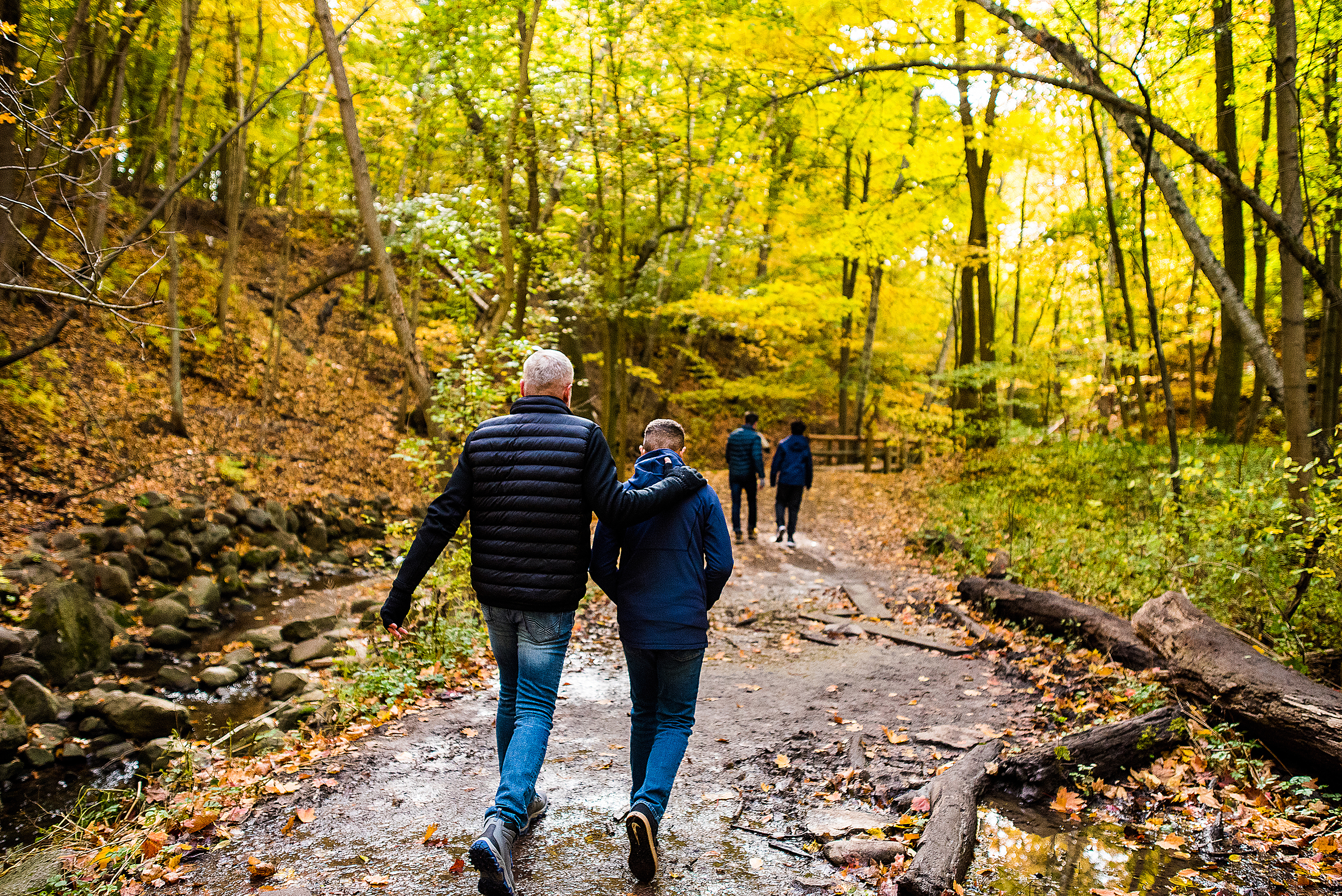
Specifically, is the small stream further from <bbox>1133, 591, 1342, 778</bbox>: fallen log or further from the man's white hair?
<bbox>1133, 591, 1342, 778</bbox>: fallen log

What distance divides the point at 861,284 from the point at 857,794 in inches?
832

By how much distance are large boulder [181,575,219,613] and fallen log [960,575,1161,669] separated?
991 centimetres

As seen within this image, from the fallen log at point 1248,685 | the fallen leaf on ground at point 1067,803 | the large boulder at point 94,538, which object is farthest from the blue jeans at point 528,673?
the large boulder at point 94,538

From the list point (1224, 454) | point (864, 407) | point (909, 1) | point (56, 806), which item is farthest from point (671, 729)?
point (864, 407)

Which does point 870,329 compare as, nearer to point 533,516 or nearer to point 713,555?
point 713,555

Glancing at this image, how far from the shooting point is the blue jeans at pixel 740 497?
1205 cm

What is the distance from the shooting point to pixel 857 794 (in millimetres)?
4332

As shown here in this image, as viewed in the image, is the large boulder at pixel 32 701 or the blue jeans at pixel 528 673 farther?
the large boulder at pixel 32 701

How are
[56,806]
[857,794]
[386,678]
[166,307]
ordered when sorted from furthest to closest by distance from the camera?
[166,307] → [386,678] → [56,806] → [857,794]

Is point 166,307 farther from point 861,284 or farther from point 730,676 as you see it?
point 861,284

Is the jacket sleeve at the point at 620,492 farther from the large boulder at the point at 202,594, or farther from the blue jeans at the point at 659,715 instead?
the large boulder at the point at 202,594

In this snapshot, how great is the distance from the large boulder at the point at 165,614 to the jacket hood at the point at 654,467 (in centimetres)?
879

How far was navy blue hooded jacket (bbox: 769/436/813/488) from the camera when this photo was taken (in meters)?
12.0

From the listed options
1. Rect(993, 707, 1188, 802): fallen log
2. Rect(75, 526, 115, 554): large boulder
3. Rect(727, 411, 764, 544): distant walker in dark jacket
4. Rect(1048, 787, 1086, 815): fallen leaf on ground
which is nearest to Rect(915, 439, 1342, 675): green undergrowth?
Rect(993, 707, 1188, 802): fallen log
